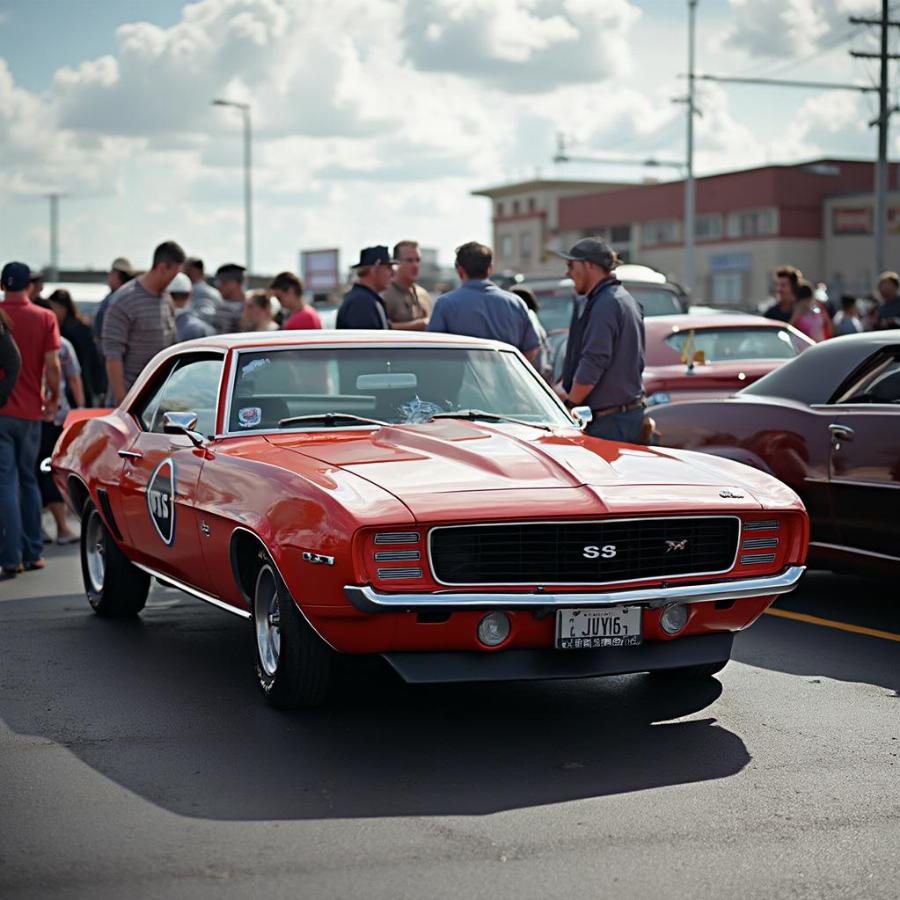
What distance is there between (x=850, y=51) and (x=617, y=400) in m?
26.6

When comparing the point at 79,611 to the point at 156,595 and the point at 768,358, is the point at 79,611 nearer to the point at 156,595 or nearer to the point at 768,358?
the point at 156,595

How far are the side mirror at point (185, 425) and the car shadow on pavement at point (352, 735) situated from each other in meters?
1.01

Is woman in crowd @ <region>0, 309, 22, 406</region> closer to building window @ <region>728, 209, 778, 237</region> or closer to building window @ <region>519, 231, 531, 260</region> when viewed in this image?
building window @ <region>728, 209, 778, 237</region>

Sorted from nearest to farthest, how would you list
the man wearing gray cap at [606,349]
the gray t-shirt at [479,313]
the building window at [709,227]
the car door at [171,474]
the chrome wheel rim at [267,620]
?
the chrome wheel rim at [267,620] → the car door at [171,474] → the man wearing gray cap at [606,349] → the gray t-shirt at [479,313] → the building window at [709,227]

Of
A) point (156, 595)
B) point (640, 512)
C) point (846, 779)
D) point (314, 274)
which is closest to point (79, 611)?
point (156, 595)

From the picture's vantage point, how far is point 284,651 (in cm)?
597

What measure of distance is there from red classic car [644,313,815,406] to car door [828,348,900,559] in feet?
15.2

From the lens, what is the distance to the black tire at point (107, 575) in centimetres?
833

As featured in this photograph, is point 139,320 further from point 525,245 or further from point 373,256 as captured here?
point 525,245

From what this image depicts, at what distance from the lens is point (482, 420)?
7.14 metres

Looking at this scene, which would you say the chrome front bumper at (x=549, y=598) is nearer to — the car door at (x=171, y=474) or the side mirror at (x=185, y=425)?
the car door at (x=171, y=474)

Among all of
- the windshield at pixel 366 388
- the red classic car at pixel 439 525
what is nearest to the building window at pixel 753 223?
the windshield at pixel 366 388

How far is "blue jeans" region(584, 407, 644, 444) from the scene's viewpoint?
365 inches

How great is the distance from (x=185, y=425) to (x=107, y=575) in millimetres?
1644
